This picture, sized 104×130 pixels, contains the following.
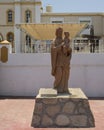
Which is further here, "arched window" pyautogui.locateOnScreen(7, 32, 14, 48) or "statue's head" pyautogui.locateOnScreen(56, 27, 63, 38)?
"arched window" pyautogui.locateOnScreen(7, 32, 14, 48)

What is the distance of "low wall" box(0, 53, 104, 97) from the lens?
1489cm

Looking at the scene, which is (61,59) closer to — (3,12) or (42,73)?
(42,73)

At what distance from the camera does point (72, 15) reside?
1192 inches

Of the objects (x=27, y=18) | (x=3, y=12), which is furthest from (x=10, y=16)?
(x=27, y=18)

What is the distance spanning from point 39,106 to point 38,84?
5.94 meters

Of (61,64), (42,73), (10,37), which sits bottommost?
(42,73)

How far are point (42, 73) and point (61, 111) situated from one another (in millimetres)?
6024

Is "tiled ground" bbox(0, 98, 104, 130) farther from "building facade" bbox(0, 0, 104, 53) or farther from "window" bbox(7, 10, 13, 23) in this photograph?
"window" bbox(7, 10, 13, 23)

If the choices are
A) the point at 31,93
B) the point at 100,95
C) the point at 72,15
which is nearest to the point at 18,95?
the point at 31,93

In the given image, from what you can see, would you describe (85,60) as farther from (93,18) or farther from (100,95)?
(93,18)

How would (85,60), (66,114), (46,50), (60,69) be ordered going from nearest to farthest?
(66,114) → (60,69) → (85,60) → (46,50)

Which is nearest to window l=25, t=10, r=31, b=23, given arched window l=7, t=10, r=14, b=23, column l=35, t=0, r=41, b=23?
column l=35, t=0, r=41, b=23

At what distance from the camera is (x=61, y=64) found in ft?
31.6

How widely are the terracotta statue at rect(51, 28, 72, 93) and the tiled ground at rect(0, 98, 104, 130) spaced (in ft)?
4.55
